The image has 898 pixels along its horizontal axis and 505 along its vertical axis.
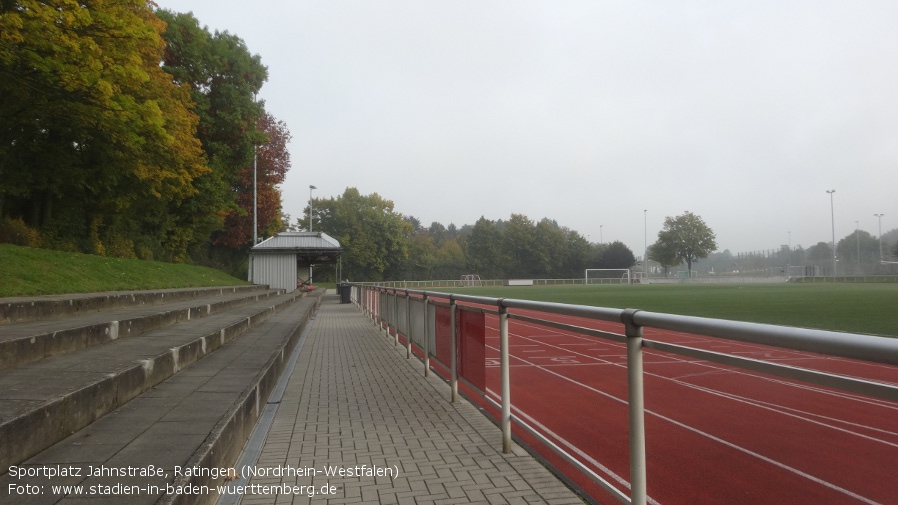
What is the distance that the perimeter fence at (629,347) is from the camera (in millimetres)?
1819

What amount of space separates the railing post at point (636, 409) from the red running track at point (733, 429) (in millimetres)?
38

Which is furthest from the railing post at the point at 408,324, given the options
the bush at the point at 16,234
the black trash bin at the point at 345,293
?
the black trash bin at the point at 345,293

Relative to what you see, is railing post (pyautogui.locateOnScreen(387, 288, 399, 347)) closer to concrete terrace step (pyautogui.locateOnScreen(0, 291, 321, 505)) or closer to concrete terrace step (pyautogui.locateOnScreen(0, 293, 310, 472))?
concrete terrace step (pyautogui.locateOnScreen(0, 293, 310, 472))

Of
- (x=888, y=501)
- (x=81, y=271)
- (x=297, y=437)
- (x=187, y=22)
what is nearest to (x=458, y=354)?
(x=297, y=437)

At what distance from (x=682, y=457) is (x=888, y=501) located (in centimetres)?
92

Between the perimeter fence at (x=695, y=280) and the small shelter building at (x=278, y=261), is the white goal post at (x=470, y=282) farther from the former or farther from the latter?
the small shelter building at (x=278, y=261)

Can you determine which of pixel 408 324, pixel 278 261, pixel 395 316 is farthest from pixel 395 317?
pixel 278 261

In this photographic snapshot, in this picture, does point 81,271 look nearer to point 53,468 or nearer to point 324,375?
point 324,375

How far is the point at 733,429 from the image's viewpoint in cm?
237

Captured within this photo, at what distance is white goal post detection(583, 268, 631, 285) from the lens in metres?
89.3

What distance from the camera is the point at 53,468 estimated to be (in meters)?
3.10

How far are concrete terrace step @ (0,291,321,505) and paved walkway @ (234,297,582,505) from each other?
388mm

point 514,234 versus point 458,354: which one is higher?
point 514,234

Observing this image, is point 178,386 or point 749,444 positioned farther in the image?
point 178,386
